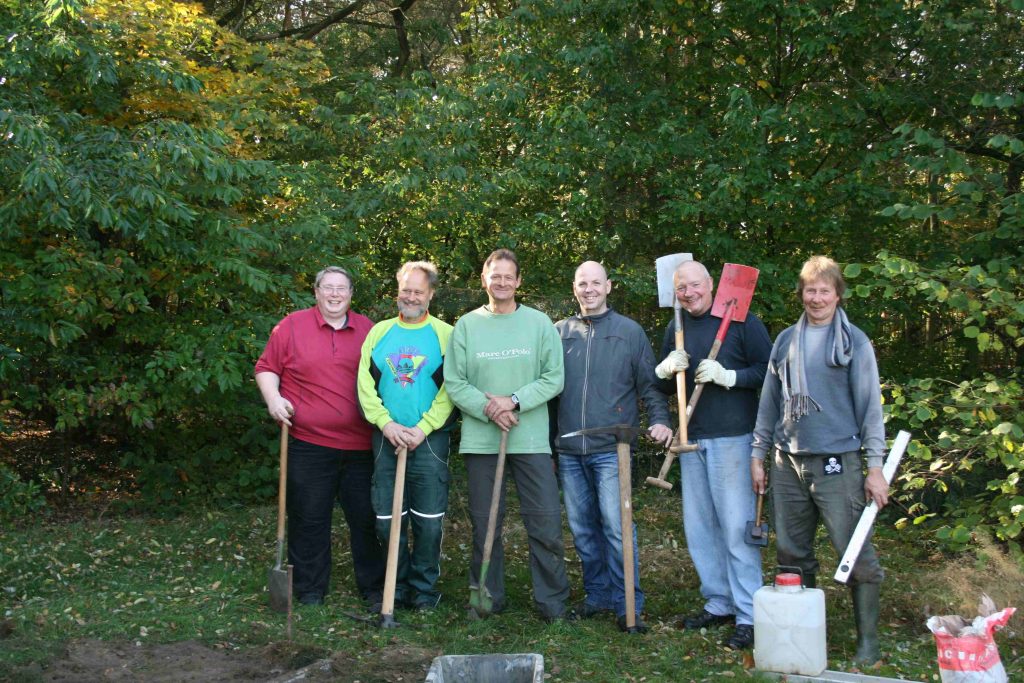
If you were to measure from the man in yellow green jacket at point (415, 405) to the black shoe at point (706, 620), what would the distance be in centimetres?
129

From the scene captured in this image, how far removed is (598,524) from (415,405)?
108 cm

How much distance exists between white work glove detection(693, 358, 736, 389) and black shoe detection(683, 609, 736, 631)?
115cm

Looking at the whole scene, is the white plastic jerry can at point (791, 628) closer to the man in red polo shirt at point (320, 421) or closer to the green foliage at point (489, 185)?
the green foliage at point (489, 185)

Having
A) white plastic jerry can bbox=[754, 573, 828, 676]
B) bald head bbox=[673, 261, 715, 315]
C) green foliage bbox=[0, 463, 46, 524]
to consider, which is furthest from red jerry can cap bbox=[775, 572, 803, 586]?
green foliage bbox=[0, 463, 46, 524]

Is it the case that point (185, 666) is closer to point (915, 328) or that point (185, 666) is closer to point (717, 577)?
point (717, 577)

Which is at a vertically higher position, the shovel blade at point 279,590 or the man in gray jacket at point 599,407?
the man in gray jacket at point 599,407

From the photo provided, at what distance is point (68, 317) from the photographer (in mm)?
6605

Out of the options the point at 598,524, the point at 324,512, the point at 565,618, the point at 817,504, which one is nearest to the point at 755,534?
the point at 817,504

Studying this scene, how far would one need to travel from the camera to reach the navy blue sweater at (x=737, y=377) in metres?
4.64

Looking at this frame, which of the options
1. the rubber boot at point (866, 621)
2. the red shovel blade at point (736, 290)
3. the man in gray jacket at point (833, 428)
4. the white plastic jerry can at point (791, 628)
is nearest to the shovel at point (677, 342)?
the red shovel blade at point (736, 290)

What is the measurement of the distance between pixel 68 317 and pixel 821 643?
5044 mm

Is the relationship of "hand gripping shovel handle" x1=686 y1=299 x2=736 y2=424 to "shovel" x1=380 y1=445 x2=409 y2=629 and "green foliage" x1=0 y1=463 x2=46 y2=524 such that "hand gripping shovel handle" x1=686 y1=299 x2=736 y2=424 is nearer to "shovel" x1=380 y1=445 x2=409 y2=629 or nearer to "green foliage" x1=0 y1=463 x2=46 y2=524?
"shovel" x1=380 y1=445 x2=409 y2=629

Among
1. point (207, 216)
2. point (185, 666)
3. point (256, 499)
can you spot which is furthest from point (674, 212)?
point (185, 666)

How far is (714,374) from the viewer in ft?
14.8
